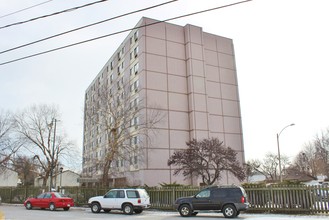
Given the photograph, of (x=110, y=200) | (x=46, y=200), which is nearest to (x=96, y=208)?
(x=110, y=200)

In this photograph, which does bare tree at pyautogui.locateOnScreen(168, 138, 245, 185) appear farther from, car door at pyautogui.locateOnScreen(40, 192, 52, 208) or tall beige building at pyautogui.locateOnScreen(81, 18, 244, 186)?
car door at pyautogui.locateOnScreen(40, 192, 52, 208)

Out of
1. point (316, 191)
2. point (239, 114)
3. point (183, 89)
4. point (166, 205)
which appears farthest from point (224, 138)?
point (316, 191)

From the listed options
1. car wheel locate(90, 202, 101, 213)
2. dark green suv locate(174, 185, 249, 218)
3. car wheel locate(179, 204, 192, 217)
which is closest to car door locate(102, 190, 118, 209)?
car wheel locate(90, 202, 101, 213)

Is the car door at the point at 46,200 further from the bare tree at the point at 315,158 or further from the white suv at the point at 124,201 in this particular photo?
the bare tree at the point at 315,158

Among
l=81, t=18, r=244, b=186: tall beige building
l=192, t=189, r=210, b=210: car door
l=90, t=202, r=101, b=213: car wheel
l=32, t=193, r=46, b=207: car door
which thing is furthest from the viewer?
l=81, t=18, r=244, b=186: tall beige building

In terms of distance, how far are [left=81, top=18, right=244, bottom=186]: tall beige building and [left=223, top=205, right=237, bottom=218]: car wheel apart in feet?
72.1

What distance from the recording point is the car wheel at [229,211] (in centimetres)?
1677

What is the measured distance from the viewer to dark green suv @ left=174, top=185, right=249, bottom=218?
16.8m

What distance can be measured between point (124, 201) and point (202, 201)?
211 inches

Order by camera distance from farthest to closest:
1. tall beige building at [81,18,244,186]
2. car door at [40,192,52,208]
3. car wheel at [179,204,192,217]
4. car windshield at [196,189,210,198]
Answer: tall beige building at [81,18,244,186] → car door at [40,192,52,208] → car wheel at [179,204,192,217] → car windshield at [196,189,210,198]

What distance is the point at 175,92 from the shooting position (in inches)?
1741

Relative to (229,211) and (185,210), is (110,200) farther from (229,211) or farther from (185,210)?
(229,211)

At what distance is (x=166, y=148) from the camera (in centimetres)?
4131

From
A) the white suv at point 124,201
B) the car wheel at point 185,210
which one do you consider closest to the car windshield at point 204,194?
the car wheel at point 185,210
